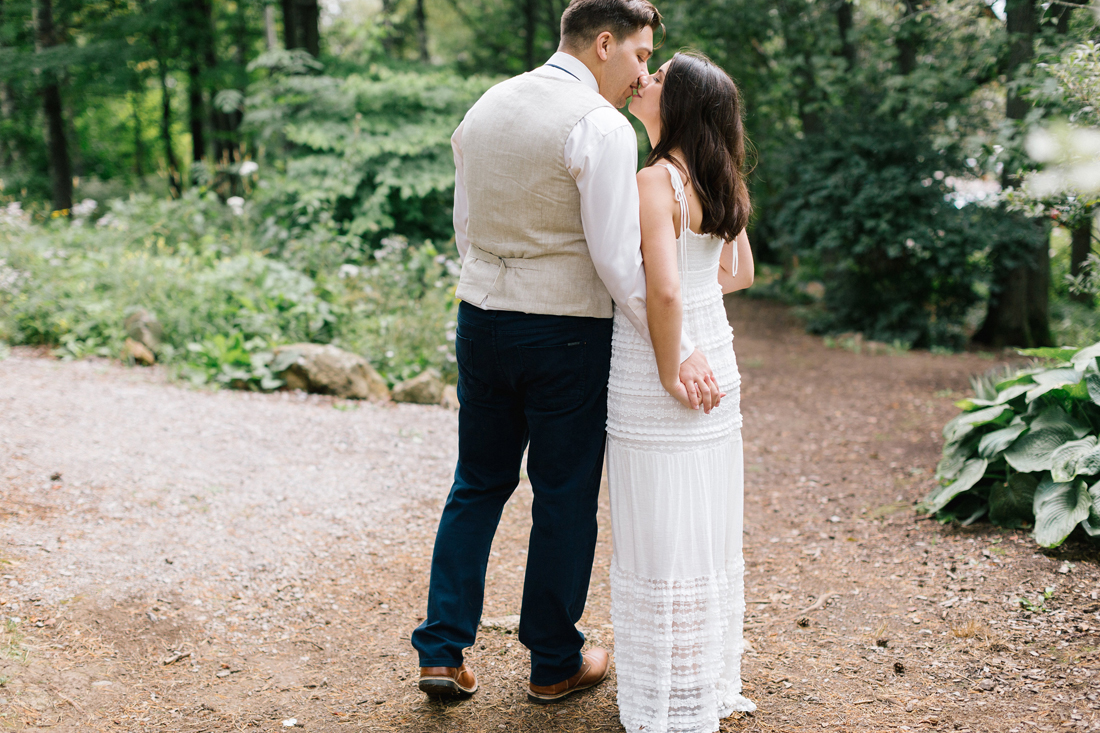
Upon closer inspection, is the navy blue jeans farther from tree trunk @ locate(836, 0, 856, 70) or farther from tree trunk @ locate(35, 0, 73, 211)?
tree trunk @ locate(35, 0, 73, 211)

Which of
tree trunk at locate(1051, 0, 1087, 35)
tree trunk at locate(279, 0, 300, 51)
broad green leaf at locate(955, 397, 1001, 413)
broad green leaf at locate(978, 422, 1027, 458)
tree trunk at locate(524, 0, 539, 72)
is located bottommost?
broad green leaf at locate(978, 422, 1027, 458)

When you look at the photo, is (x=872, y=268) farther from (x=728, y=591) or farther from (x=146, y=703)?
(x=146, y=703)

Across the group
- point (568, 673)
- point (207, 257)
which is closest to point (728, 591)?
point (568, 673)

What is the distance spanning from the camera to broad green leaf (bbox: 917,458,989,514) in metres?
3.51

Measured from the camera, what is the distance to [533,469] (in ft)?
7.36

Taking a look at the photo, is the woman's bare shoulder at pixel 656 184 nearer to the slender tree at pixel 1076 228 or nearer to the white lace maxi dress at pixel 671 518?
the white lace maxi dress at pixel 671 518

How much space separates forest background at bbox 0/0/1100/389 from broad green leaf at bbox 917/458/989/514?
1.23 metres

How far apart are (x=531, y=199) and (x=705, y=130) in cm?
51

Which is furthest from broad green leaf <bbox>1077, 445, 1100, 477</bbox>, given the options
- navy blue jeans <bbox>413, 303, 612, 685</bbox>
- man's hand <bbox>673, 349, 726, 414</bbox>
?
navy blue jeans <bbox>413, 303, 612, 685</bbox>

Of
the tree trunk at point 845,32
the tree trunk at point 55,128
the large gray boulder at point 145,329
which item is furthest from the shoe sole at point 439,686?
the tree trunk at point 55,128

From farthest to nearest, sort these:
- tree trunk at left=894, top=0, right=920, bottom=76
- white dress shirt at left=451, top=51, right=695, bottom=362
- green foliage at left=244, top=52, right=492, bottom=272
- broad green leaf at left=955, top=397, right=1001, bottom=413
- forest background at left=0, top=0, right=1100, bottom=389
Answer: tree trunk at left=894, top=0, right=920, bottom=76
green foliage at left=244, top=52, right=492, bottom=272
forest background at left=0, top=0, right=1100, bottom=389
broad green leaf at left=955, top=397, right=1001, bottom=413
white dress shirt at left=451, top=51, right=695, bottom=362

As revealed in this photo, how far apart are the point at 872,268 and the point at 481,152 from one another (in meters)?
8.09

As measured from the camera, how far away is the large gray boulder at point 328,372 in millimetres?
5742

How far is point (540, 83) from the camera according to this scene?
207 centimetres
